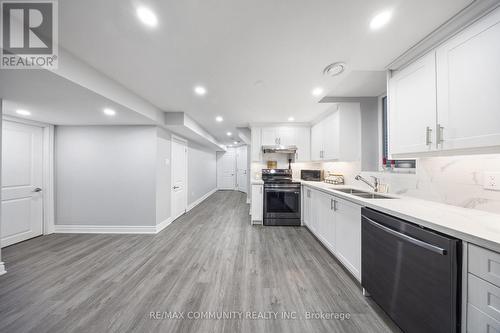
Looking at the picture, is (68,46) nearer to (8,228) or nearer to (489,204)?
(8,228)

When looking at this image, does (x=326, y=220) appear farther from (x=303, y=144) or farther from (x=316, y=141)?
(x=303, y=144)

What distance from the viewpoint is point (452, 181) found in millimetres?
1540

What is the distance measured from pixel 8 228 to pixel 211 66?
411 centimetres

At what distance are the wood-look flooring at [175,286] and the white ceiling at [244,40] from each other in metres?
2.36

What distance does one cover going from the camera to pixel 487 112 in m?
1.08

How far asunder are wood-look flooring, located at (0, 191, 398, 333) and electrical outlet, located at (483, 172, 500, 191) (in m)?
1.33

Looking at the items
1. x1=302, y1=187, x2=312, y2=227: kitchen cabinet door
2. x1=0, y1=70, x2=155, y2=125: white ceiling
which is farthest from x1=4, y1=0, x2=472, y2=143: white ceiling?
x1=302, y1=187, x2=312, y2=227: kitchen cabinet door

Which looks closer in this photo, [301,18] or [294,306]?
[301,18]

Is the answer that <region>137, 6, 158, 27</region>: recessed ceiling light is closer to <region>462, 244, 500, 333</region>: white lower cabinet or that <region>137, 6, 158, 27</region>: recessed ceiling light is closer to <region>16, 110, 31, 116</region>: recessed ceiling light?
<region>462, 244, 500, 333</region>: white lower cabinet

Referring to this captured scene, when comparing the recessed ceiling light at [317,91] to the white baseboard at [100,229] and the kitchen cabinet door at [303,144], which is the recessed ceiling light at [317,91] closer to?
the kitchen cabinet door at [303,144]

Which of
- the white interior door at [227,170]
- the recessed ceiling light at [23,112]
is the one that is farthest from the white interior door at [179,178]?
the white interior door at [227,170]

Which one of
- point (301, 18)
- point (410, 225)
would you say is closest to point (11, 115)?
point (301, 18)

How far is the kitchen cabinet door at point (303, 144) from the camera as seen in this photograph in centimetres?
409

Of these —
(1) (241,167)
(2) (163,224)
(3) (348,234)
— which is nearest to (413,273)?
(3) (348,234)
